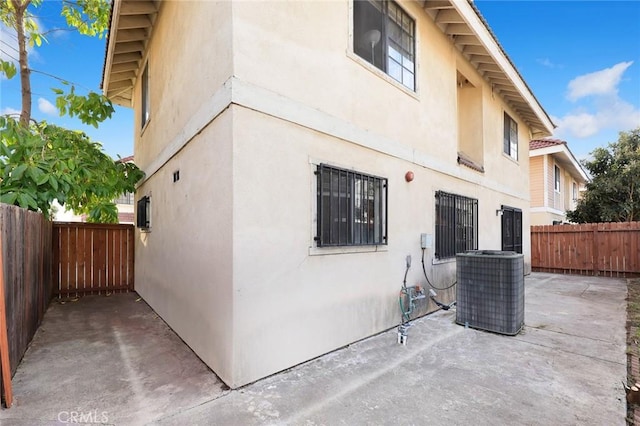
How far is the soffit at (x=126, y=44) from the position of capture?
5.89m

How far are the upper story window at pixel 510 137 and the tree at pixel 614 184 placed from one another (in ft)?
21.2

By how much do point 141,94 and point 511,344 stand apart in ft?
30.9

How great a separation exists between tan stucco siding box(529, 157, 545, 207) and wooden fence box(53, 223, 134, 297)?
1718 cm

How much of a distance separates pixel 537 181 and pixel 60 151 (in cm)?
1817

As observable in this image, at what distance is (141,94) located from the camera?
8211 mm

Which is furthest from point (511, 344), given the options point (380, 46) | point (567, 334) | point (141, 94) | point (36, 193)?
point (141, 94)

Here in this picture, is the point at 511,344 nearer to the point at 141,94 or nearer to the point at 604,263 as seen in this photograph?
the point at 141,94

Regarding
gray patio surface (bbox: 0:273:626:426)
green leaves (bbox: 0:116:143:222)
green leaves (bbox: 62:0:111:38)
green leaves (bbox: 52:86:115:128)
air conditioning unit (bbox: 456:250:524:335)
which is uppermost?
green leaves (bbox: 62:0:111:38)

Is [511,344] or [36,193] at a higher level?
[36,193]

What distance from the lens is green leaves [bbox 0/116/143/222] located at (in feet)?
15.7

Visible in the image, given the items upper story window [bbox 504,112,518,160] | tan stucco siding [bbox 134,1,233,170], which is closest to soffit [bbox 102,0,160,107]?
Answer: tan stucco siding [bbox 134,1,233,170]

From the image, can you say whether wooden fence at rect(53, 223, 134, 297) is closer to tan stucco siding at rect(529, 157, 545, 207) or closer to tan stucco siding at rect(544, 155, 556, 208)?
tan stucco siding at rect(529, 157, 545, 207)

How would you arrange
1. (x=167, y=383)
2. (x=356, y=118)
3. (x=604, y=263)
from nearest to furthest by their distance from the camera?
(x=167, y=383)
(x=356, y=118)
(x=604, y=263)

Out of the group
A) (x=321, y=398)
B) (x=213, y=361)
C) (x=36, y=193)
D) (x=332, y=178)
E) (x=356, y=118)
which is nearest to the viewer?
(x=321, y=398)
